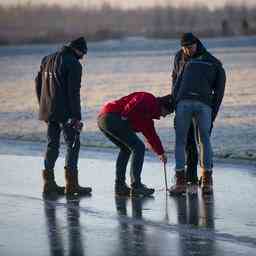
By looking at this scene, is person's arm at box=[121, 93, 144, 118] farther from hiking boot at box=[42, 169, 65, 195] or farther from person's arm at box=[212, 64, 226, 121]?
hiking boot at box=[42, 169, 65, 195]

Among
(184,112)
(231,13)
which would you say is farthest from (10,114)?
(231,13)

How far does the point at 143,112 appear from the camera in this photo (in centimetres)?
1202

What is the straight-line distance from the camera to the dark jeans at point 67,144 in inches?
491

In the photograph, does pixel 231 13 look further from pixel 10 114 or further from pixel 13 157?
pixel 13 157

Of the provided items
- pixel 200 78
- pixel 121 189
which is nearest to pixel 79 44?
pixel 200 78

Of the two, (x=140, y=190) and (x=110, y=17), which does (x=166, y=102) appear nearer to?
(x=140, y=190)

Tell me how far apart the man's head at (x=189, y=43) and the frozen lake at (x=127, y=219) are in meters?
1.47

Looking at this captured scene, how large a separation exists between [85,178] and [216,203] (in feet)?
8.23

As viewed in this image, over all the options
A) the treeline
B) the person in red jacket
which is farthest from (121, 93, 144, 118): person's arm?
the treeline

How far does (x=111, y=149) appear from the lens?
55.3 ft

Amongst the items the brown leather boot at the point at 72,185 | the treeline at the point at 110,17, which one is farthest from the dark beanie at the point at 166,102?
the treeline at the point at 110,17

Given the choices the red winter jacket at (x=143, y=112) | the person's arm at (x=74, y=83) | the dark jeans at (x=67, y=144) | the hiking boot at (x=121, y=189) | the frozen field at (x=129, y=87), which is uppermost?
the person's arm at (x=74, y=83)

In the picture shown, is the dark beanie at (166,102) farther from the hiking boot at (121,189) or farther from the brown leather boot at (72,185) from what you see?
the brown leather boot at (72,185)

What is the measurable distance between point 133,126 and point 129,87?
18903mm
